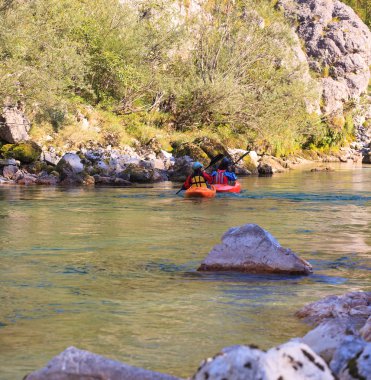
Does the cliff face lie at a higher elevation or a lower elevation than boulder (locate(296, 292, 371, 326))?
higher

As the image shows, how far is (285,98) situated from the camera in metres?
39.8

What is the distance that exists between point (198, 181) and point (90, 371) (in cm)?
1651

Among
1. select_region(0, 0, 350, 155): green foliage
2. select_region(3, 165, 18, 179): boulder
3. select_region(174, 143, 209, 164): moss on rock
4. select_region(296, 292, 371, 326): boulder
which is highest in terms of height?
select_region(0, 0, 350, 155): green foliage

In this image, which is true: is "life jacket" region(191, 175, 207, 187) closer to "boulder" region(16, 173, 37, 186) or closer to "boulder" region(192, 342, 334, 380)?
"boulder" region(16, 173, 37, 186)

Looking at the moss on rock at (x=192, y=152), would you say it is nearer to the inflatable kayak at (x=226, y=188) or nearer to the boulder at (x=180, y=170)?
the boulder at (x=180, y=170)

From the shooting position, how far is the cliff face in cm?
6138

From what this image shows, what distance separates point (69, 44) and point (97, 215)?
15.5 meters

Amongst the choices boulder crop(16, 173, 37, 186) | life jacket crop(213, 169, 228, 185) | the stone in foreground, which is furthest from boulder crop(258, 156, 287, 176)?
the stone in foreground

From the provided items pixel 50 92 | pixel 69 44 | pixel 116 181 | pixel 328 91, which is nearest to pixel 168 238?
pixel 116 181

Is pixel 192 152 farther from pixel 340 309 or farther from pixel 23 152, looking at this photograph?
pixel 340 309

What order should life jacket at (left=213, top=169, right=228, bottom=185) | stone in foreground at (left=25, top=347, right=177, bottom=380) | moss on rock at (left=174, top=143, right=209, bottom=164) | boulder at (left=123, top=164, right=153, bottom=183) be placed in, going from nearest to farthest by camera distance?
stone in foreground at (left=25, top=347, right=177, bottom=380) < life jacket at (left=213, top=169, right=228, bottom=185) < boulder at (left=123, top=164, right=153, bottom=183) < moss on rock at (left=174, top=143, right=209, bottom=164)

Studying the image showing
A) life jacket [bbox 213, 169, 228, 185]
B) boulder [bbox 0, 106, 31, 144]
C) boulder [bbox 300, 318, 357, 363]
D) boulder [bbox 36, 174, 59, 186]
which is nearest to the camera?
boulder [bbox 300, 318, 357, 363]

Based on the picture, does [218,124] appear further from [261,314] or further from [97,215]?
[261,314]

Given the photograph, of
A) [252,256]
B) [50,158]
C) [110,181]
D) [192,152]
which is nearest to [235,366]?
[252,256]
